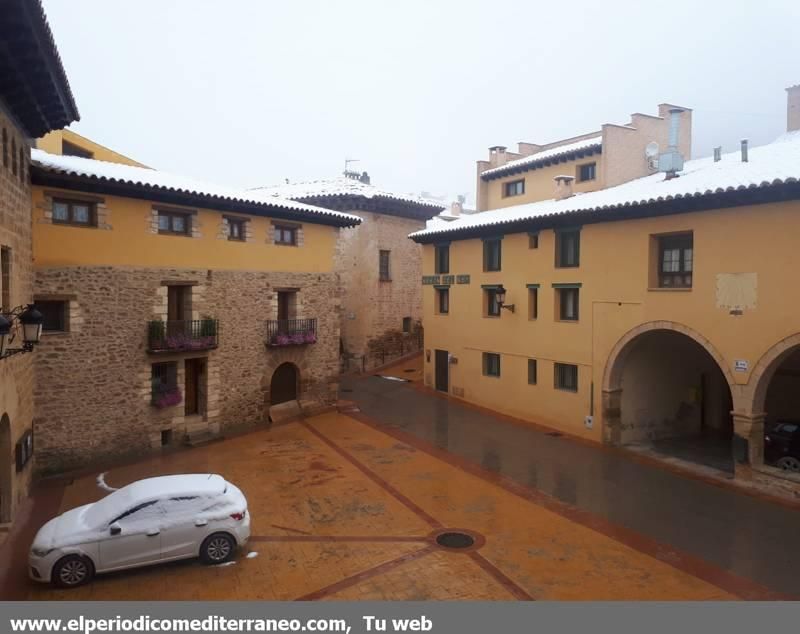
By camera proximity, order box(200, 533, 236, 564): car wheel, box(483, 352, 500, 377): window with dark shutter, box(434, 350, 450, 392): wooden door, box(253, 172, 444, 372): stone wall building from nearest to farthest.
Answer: box(200, 533, 236, 564): car wheel
box(483, 352, 500, 377): window with dark shutter
box(434, 350, 450, 392): wooden door
box(253, 172, 444, 372): stone wall building

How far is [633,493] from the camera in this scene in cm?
1512

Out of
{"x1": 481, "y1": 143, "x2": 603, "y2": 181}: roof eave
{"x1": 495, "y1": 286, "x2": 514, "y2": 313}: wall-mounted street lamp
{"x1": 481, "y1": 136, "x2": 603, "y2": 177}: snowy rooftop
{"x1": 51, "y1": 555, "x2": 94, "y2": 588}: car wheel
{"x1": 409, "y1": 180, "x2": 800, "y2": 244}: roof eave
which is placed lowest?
{"x1": 51, "y1": 555, "x2": 94, "y2": 588}: car wheel

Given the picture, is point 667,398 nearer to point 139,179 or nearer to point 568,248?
point 568,248

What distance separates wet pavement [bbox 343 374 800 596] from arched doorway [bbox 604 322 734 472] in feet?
5.55

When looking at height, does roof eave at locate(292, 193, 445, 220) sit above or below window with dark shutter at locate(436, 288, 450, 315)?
above

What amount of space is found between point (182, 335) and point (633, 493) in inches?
542

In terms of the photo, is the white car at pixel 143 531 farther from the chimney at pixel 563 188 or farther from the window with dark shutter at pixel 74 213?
the chimney at pixel 563 188

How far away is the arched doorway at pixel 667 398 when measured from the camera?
18984 mm

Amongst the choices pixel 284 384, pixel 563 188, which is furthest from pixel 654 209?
pixel 284 384

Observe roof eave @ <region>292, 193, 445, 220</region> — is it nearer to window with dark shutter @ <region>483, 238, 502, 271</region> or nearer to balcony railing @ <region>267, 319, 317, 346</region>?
window with dark shutter @ <region>483, 238, 502, 271</region>

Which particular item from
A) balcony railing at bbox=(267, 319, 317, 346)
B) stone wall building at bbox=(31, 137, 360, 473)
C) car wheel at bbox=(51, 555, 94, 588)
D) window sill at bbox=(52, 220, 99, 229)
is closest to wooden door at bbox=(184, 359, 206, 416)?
stone wall building at bbox=(31, 137, 360, 473)

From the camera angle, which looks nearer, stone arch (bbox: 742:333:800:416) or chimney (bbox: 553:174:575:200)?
stone arch (bbox: 742:333:800:416)

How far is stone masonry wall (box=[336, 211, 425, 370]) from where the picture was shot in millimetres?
34469

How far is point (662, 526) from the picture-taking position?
12930mm
